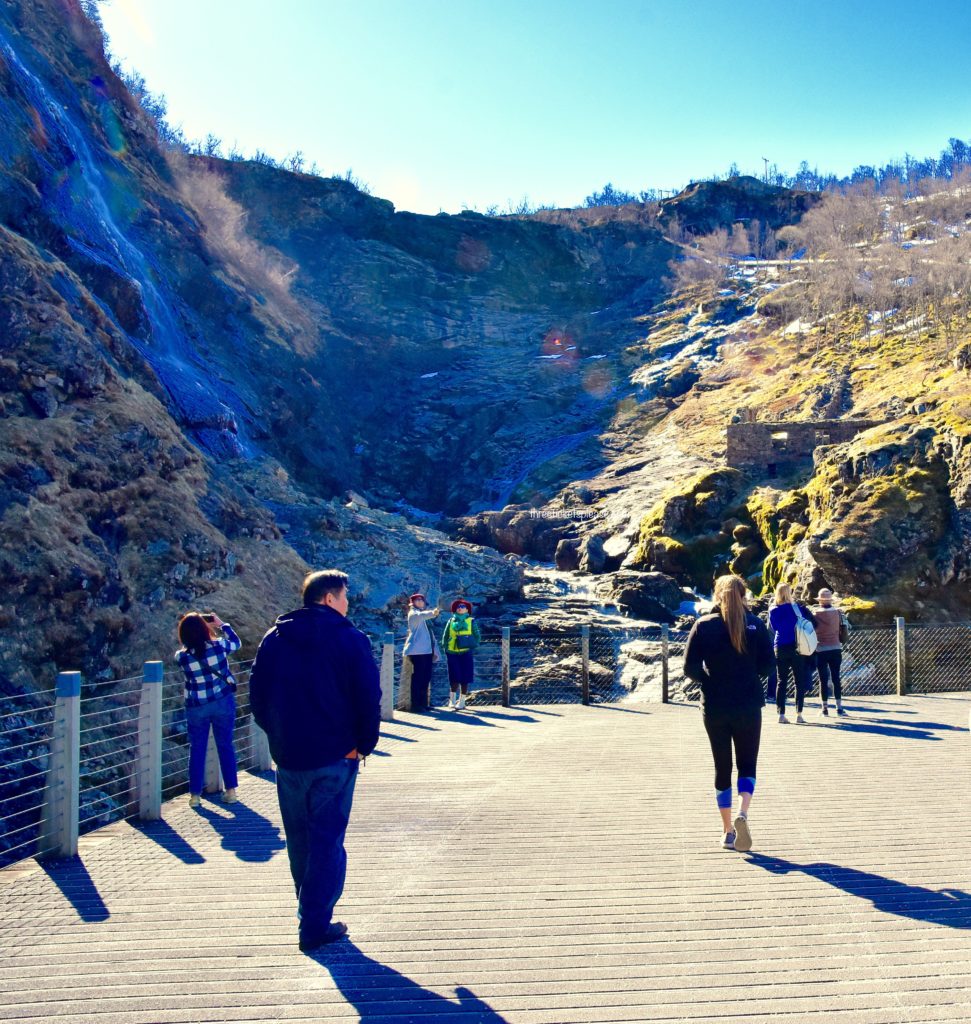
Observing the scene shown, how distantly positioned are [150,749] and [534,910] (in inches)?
150

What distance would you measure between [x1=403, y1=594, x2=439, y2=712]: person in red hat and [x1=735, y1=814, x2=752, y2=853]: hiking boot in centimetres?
801

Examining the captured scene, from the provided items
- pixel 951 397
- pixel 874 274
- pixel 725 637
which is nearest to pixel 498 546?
pixel 951 397

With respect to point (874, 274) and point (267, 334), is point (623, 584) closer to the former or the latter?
point (267, 334)

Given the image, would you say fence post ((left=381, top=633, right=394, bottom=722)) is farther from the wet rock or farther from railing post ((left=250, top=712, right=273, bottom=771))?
the wet rock

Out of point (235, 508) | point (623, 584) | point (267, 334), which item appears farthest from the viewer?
point (267, 334)

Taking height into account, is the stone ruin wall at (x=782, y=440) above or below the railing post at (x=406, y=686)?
above

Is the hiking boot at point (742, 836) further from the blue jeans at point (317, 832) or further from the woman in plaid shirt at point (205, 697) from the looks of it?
the woman in plaid shirt at point (205, 697)

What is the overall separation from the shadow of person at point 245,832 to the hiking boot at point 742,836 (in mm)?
3071

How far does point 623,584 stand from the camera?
1535 inches

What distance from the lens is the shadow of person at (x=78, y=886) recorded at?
17.8ft

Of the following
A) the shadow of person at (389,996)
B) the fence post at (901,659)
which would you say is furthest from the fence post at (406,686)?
the shadow of person at (389,996)

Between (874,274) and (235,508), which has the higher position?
(874,274)

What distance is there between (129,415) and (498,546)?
108 ft

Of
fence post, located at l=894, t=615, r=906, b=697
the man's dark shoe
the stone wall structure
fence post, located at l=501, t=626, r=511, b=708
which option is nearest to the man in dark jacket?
the man's dark shoe
